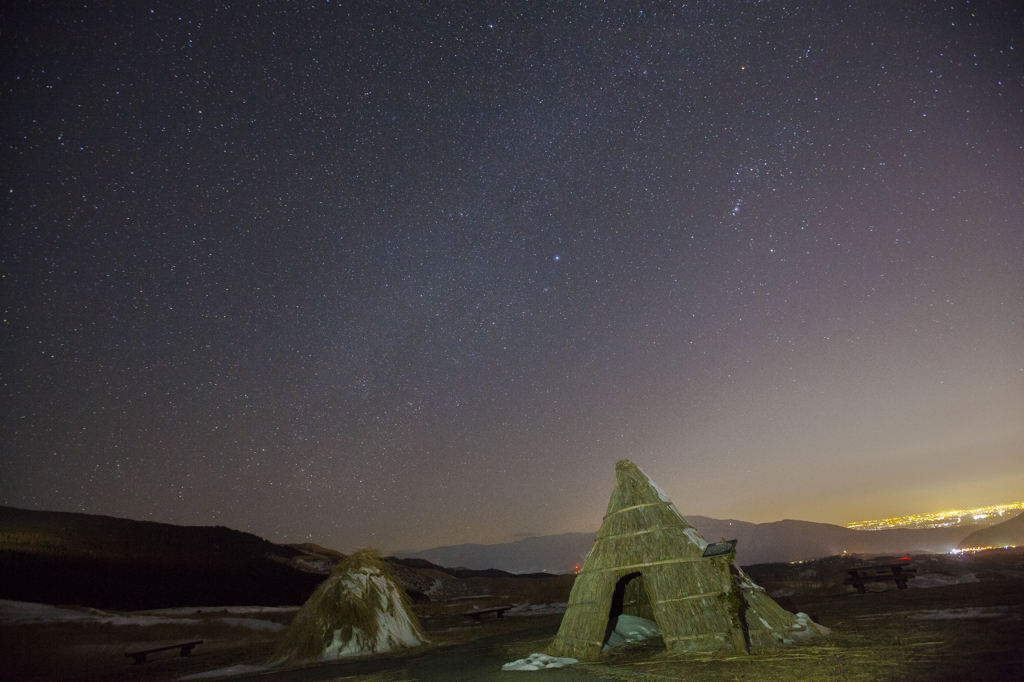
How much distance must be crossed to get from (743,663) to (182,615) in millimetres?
31418

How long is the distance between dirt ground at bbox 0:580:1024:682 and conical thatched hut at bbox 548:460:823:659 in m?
0.41

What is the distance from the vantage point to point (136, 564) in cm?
4497

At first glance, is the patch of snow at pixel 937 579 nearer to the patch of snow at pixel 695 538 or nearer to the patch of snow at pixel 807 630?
the patch of snow at pixel 807 630

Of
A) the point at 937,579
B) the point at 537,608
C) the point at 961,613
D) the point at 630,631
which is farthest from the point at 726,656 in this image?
the point at 537,608

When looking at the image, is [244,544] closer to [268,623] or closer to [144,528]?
[144,528]

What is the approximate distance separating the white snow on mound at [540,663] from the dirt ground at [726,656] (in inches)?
13.7

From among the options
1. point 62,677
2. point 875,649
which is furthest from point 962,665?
point 62,677

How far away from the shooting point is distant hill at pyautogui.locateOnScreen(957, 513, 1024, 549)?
87.1 metres

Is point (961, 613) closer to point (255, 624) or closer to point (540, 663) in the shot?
point (540, 663)

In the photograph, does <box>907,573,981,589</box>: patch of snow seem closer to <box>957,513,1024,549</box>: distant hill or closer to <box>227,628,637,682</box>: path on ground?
<box>227,628,637,682</box>: path on ground

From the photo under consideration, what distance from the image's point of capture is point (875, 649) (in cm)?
786

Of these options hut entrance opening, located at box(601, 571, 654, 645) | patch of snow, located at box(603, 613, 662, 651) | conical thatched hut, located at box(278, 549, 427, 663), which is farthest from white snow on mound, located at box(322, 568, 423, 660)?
patch of snow, located at box(603, 613, 662, 651)

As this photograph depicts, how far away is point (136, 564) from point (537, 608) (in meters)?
37.3


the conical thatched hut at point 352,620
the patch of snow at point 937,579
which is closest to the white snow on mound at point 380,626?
the conical thatched hut at point 352,620
